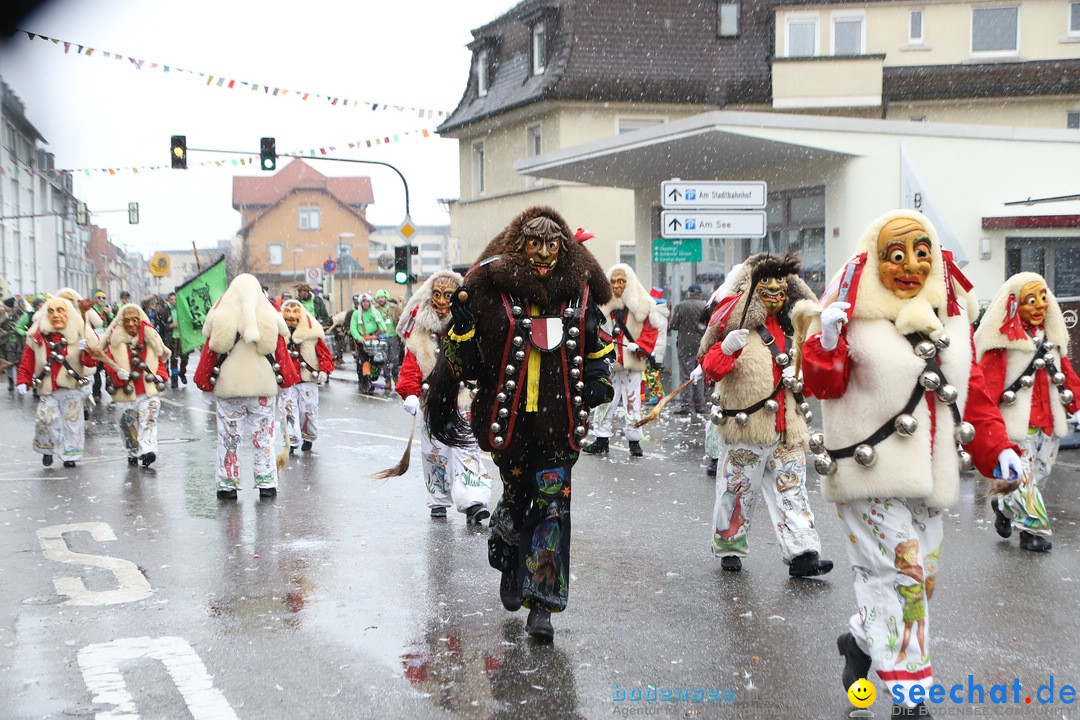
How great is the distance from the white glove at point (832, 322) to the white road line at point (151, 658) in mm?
2684

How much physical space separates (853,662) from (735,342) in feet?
8.20

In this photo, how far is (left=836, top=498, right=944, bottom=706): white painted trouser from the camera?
4.43 meters

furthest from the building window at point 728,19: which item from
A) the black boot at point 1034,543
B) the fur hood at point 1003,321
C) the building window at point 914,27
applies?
the black boot at point 1034,543

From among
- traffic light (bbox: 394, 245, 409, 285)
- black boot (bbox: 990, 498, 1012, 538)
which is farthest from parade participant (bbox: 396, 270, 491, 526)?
traffic light (bbox: 394, 245, 409, 285)

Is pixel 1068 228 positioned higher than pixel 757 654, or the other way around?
pixel 1068 228

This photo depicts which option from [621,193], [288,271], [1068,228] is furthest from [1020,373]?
[288,271]

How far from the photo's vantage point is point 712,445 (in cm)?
1116

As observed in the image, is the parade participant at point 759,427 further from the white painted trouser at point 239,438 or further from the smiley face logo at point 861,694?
the white painted trouser at point 239,438

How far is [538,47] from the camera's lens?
35469 mm

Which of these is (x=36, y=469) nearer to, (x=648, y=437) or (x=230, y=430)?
(x=230, y=430)

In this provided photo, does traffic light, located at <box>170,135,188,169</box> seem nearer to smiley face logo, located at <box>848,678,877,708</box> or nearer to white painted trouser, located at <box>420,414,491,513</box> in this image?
white painted trouser, located at <box>420,414,491,513</box>

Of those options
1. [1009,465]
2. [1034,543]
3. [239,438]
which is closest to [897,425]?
[1009,465]

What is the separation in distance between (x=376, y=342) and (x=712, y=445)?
12.3m

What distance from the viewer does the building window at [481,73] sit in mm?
38688
